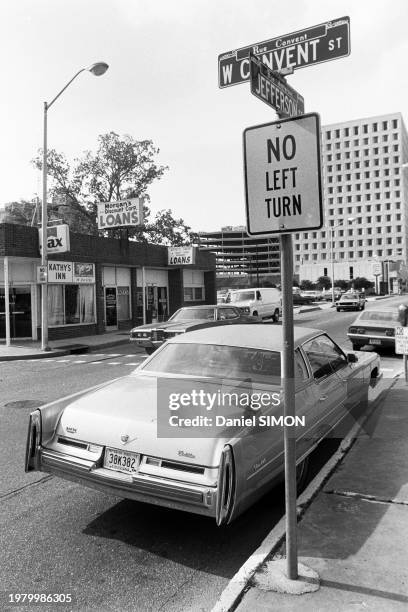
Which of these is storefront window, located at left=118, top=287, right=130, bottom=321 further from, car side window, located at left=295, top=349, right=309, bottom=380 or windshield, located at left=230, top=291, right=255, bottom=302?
car side window, located at left=295, top=349, right=309, bottom=380

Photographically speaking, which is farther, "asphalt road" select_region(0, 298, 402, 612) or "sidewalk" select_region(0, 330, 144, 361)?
"sidewalk" select_region(0, 330, 144, 361)

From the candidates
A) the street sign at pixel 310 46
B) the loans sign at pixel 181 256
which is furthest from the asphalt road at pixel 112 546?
the loans sign at pixel 181 256

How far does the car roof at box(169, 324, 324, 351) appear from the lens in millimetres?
5105

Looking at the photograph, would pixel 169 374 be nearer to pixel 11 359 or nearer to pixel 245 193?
pixel 245 193

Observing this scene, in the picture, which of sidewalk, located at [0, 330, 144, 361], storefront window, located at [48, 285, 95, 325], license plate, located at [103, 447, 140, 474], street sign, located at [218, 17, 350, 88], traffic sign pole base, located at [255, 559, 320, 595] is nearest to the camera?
traffic sign pole base, located at [255, 559, 320, 595]

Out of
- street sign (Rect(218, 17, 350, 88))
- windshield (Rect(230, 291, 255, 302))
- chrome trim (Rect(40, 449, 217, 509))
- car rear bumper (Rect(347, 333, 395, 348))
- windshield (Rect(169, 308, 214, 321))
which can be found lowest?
car rear bumper (Rect(347, 333, 395, 348))

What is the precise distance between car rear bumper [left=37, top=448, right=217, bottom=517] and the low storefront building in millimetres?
15061

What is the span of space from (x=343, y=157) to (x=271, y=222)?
154 metres

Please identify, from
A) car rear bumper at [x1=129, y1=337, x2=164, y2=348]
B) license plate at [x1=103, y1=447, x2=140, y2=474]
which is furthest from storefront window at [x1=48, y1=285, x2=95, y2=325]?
license plate at [x1=103, y1=447, x2=140, y2=474]

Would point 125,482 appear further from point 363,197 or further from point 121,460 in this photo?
point 363,197

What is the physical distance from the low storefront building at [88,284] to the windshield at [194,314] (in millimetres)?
5556

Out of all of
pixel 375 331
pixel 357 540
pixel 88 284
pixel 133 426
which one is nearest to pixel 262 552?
pixel 357 540

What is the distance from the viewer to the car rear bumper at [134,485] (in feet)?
11.0

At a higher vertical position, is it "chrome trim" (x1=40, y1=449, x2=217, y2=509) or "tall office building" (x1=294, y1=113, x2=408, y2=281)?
"tall office building" (x1=294, y1=113, x2=408, y2=281)
